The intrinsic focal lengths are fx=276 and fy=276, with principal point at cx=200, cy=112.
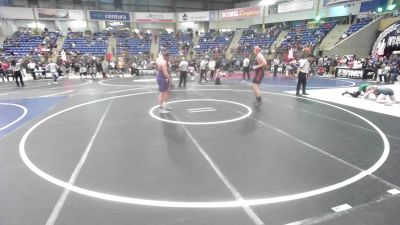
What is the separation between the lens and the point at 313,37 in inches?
1117

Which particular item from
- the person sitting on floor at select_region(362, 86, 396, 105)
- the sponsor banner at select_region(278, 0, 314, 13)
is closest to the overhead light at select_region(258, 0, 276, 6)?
the sponsor banner at select_region(278, 0, 314, 13)

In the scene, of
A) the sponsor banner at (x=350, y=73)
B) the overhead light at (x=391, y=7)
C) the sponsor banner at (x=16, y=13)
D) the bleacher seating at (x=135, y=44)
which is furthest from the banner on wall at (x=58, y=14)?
the overhead light at (x=391, y=7)

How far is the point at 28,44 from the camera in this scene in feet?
99.6

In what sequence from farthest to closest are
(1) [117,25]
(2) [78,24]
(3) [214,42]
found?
1. (1) [117,25]
2. (2) [78,24]
3. (3) [214,42]

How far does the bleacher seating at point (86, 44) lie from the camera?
31.6 meters

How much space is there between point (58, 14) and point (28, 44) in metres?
6.73

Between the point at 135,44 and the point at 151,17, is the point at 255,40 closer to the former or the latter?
the point at 135,44

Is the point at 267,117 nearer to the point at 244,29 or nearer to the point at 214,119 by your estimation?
the point at 214,119

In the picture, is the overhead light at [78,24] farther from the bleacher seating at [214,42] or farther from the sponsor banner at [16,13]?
the bleacher seating at [214,42]

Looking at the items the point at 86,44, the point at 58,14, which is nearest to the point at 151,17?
the point at 86,44

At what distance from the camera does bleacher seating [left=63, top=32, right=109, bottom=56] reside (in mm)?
31609

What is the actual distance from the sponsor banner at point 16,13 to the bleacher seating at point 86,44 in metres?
5.27

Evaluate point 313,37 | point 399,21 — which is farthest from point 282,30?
point 399,21

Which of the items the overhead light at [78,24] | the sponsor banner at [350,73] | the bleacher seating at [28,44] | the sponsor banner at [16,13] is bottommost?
the sponsor banner at [350,73]
